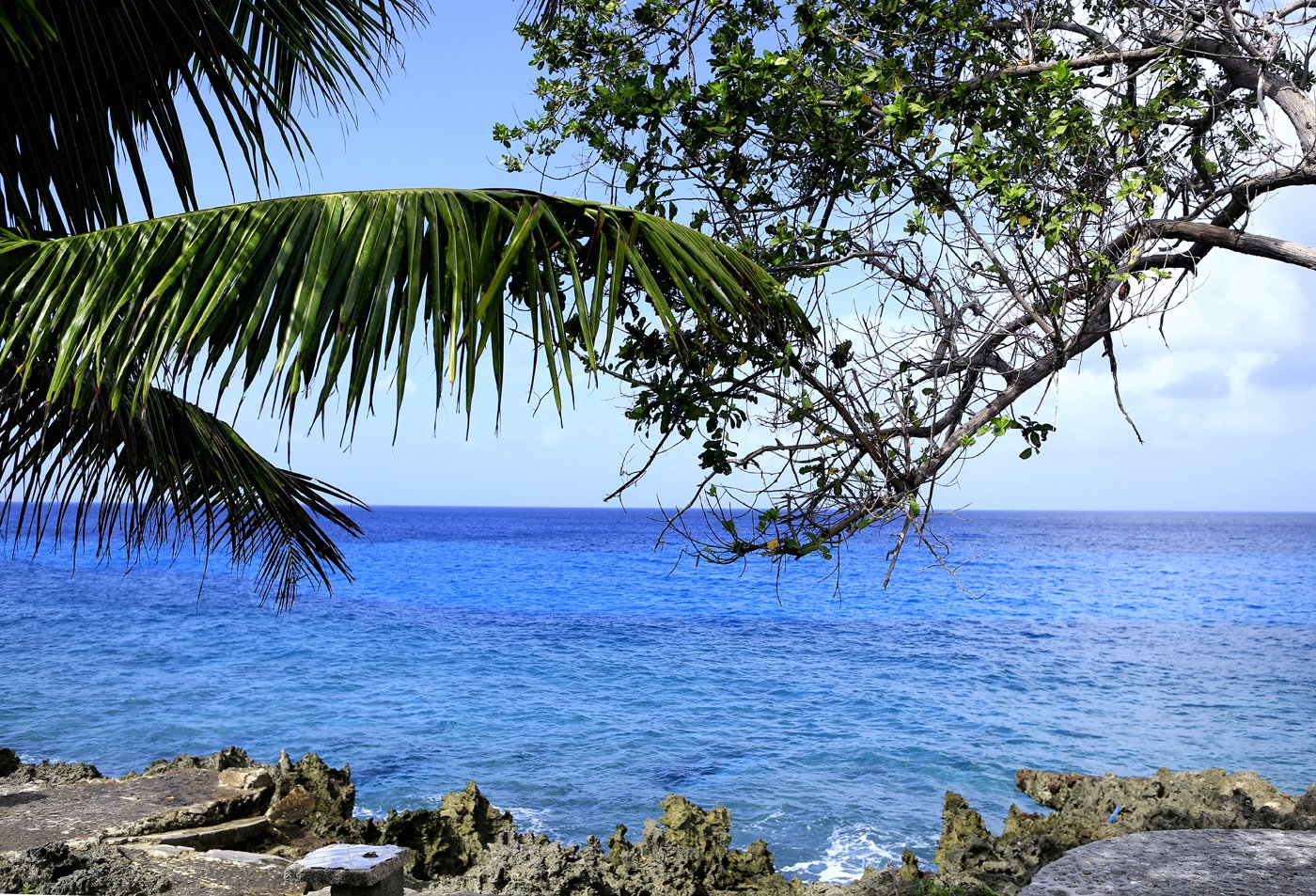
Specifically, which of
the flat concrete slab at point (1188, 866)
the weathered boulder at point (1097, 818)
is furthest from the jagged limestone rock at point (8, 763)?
the flat concrete slab at point (1188, 866)

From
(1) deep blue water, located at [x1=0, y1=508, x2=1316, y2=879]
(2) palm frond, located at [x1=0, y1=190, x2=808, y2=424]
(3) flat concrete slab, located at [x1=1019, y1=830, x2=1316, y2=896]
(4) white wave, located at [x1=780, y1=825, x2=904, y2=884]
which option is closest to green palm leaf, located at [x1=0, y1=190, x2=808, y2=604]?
(2) palm frond, located at [x1=0, y1=190, x2=808, y2=424]

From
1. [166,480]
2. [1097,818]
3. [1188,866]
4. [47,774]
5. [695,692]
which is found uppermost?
[166,480]

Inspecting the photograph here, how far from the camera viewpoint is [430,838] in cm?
721

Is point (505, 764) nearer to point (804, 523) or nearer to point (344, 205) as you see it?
point (804, 523)

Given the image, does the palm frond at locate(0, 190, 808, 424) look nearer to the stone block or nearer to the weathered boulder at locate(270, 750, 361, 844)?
the stone block

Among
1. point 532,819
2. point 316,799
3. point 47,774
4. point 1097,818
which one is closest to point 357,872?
point 316,799

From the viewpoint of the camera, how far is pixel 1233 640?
1118 inches

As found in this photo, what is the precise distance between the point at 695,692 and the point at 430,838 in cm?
1370

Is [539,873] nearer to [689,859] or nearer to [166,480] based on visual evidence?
[689,859]

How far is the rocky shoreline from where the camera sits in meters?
5.65

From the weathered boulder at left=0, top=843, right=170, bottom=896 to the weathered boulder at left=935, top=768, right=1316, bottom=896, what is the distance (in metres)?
4.89

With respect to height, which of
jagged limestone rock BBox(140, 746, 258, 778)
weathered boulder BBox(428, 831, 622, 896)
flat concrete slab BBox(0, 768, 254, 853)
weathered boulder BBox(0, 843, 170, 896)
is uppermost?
weathered boulder BBox(0, 843, 170, 896)

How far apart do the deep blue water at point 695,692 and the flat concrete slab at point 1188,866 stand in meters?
1.85

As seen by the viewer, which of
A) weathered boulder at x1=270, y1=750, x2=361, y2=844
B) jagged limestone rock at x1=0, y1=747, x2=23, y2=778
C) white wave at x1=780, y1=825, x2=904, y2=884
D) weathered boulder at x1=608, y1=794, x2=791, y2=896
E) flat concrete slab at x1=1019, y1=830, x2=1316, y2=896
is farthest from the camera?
white wave at x1=780, y1=825, x2=904, y2=884
